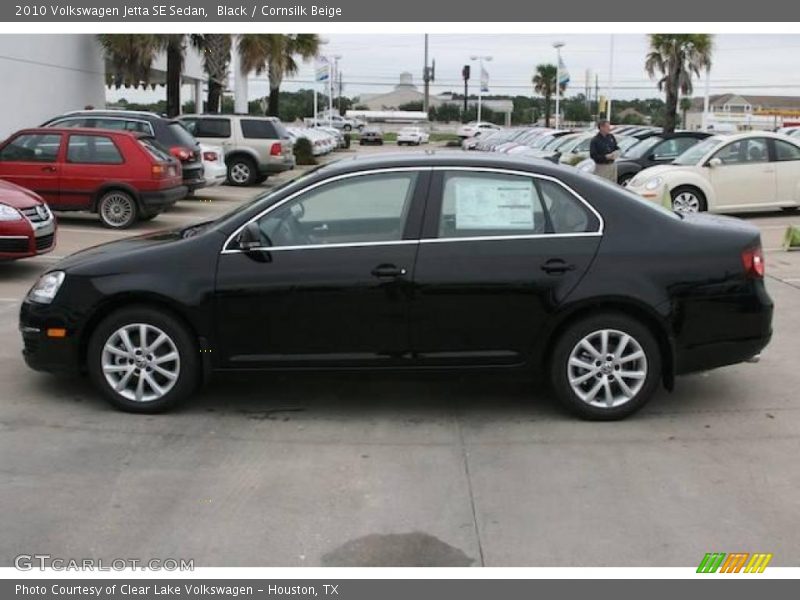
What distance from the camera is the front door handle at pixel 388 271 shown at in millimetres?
5492

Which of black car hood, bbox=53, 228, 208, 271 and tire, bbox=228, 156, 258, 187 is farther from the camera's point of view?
tire, bbox=228, 156, 258, 187

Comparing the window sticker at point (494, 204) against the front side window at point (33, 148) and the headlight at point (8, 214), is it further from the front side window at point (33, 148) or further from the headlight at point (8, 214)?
the front side window at point (33, 148)

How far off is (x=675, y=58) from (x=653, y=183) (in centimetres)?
2667

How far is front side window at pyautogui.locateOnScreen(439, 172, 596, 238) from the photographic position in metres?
5.62

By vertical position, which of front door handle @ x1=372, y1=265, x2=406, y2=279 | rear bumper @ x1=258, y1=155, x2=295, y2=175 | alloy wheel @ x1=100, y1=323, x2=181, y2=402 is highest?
rear bumper @ x1=258, y1=155, x2=295, y2=175

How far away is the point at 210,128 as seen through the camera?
23859 mm

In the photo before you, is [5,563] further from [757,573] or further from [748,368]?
[748,368]

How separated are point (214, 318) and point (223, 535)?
1731 mm

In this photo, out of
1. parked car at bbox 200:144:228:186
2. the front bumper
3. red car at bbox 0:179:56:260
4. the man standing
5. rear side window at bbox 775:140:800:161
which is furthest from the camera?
parked car at bbox 200:144:228:186

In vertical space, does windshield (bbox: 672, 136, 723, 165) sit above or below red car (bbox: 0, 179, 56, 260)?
above

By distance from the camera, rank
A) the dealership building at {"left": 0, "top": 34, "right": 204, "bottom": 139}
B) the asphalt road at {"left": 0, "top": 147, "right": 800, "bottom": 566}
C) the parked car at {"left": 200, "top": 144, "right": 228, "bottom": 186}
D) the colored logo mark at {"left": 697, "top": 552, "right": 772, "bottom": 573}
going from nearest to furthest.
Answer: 1. the colored logo mark at {"left": 697, "top": 552, "right": 772, "bottom": 573}
2. the asphalt road at {"left": 0, "top": 147, "right": 800, "bottom": 566}
3. the parked car at {"left": 200, "top": 144, "right": 228, "bottom": 186}
4. the dealership building at {"left": 0, "top": 34, "right": 204, "bottom": 139}

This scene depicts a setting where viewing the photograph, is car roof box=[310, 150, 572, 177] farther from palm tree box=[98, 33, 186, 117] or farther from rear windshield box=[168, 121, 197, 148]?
palm tree box=[98, 33, 186, 117]

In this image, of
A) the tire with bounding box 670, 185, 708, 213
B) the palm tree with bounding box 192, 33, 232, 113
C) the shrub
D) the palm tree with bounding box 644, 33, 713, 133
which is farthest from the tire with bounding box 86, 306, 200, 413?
the palm tree with bounding box 644, 33, 713, 133

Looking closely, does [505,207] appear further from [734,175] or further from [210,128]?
[210,128]
